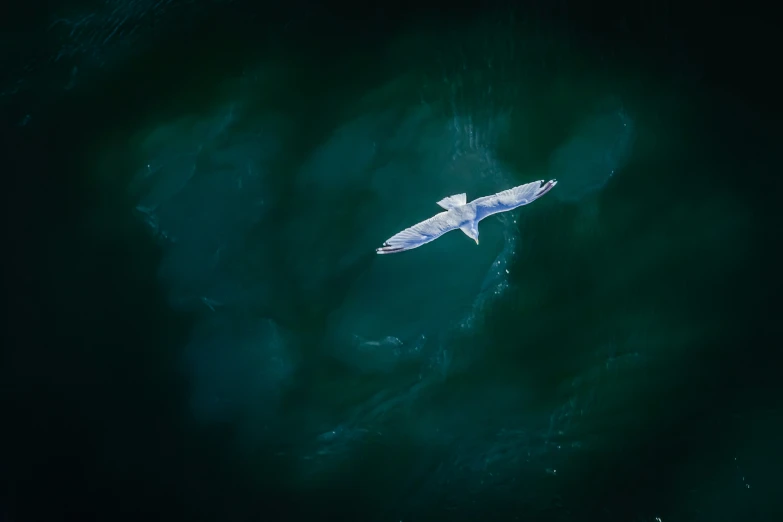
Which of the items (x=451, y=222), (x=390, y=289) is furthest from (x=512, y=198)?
(x=390, y=289)

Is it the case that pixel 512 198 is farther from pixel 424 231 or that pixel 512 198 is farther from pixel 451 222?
pixel 424 231

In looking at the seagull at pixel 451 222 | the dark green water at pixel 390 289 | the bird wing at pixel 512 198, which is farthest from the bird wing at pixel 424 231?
the dark green water at pixel 390 289

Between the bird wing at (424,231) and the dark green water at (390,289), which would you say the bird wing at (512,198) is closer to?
the bird wing at (424,231)

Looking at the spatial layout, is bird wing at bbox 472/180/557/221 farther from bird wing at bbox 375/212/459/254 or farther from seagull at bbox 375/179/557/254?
bird wing at bbox 375/212/459/254

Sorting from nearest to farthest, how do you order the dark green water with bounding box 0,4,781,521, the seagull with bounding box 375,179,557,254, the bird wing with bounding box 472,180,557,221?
1. the bird wing with bounding box 472,180,557,221
2. the seagull with bounding box 375,179,557,254
3. the dark green water with bounding box 0,4,781,521

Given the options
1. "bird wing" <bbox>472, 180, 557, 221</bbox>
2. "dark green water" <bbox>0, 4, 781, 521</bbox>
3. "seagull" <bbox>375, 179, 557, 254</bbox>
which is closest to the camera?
"bird wing" <bbox>472, 180, 557, 221</bbox>

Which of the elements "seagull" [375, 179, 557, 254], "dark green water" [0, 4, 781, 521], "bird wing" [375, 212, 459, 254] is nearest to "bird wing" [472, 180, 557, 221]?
"seagull" [375, 179, 557, 254]

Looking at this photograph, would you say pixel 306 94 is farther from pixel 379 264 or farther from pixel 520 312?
pixel 520 312
